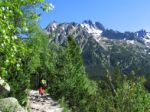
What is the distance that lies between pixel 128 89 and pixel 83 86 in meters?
44.3

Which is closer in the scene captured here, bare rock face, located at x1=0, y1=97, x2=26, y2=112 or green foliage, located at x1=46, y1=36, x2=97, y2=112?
bare rock face, located at x1=0, y1=97, x2=26, y2=112

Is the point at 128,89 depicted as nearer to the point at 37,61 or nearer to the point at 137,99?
the point at 137,99

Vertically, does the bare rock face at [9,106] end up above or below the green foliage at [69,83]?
below

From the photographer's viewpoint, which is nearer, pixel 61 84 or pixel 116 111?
pixel 116 111

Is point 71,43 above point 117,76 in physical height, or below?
above

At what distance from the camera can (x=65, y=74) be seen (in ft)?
199

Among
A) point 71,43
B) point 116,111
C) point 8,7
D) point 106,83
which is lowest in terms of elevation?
point 116,111

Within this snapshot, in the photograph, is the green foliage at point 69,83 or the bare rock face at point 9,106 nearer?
the bare rock face at point 9,106

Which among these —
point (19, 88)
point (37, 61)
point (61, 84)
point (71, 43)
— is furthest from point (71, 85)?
point (37, 61)

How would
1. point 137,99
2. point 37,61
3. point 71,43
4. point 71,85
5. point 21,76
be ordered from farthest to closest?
point 37,61, point 71,43, point 71,85, point 21,76, point 137,99

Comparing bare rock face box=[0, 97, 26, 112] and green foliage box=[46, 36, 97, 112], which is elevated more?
green foliage box=[46, 36, 97, 112]

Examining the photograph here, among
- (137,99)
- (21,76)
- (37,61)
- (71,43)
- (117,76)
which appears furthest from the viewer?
(37,61)

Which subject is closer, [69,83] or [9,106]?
[9,106]

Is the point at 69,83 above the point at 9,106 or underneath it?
above
